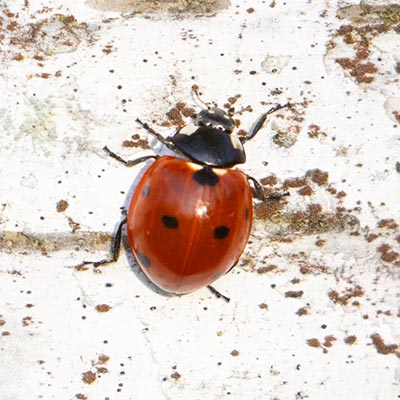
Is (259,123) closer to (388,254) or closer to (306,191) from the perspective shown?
(306,191)

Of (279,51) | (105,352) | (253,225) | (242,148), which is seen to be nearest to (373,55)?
(279,51)

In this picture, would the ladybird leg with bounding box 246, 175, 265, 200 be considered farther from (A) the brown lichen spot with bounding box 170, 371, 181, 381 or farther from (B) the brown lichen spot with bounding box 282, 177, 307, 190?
(A) the brown lichen spot with bounding box 170, 371, 181, 381

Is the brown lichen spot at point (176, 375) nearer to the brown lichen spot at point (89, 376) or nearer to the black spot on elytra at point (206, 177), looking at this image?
the brown lichen spot at point (89, 376)

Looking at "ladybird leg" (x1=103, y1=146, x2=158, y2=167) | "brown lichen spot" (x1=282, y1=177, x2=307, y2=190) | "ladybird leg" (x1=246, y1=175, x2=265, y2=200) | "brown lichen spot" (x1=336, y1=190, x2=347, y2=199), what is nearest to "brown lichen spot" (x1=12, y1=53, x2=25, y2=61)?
"ladybird leg" (x1=103, y1=146, x2=158, y2=167)

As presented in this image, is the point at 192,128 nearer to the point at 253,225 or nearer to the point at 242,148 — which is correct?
the point at 242,148

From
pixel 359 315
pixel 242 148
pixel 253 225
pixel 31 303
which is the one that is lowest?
pixel 31 303

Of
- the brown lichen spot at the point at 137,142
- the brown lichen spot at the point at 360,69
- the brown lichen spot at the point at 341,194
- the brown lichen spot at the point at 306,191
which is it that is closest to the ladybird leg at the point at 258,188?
the brown lichen spot at the point at 306,191
